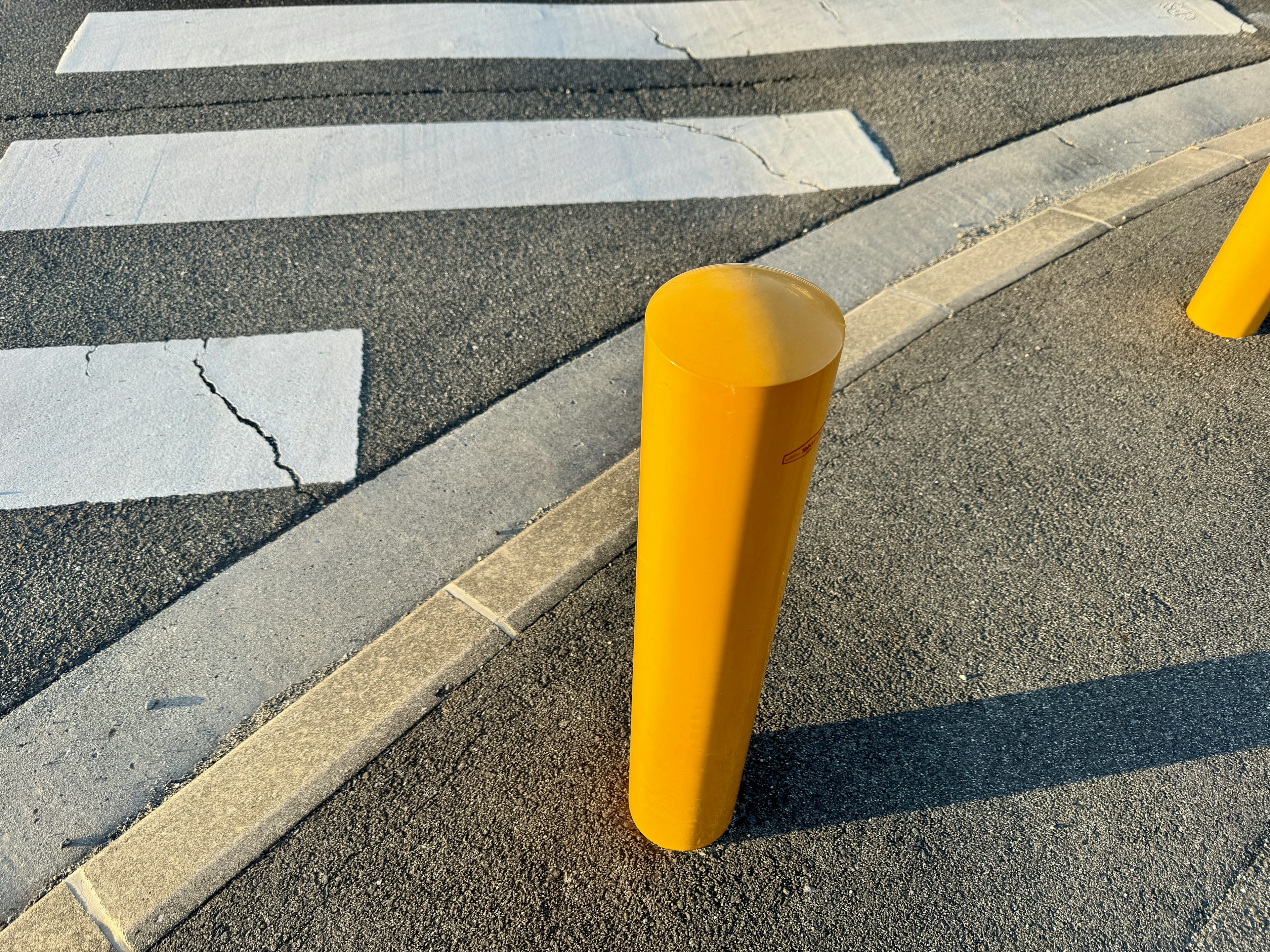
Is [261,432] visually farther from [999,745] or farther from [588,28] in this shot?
[588,28]

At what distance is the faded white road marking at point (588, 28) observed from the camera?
5934 mm

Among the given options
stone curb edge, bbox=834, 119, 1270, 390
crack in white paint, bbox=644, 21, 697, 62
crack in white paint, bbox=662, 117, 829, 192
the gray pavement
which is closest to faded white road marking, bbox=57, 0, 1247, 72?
crack in white paint, bbox=644, 21, 697, 62

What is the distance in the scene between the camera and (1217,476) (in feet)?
11.3

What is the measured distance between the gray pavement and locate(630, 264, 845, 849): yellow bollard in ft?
1.94

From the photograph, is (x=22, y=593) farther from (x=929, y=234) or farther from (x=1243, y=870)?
(x=929, y=234)

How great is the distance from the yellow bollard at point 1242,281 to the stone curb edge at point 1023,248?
710mm

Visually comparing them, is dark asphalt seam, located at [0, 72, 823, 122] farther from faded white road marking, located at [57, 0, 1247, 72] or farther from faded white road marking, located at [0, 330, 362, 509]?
faded white road marking, located at [0, 330, 362, 509]

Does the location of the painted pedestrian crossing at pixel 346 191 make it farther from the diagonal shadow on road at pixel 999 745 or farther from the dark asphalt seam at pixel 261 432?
the diagonal shadow on road at pixel 999 745

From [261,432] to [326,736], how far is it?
1495 millimetres

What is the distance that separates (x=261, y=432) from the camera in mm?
3605

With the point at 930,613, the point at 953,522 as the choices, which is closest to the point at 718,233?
the point at 953,522

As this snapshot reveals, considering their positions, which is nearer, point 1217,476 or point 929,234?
point 1217,476

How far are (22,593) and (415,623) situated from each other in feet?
4.46

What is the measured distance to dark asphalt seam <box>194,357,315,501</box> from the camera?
339cm
